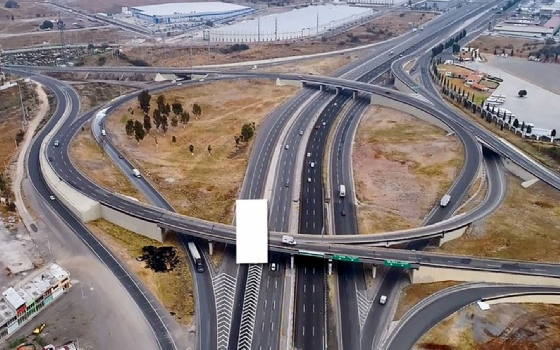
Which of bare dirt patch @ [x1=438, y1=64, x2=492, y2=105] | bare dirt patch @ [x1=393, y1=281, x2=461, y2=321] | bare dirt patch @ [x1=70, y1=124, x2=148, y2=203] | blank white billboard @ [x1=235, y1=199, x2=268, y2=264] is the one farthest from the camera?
bare dirt patch @ [x1=438, y1=64, x2=492, y2=105]

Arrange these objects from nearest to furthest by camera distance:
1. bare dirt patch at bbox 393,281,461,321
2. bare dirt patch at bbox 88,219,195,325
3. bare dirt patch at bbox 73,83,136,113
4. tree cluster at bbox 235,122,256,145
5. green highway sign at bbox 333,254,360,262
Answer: bare dirt patch at bbox 393,281,461,321, bare dirt patch at bbox 88,219,195,325, green highway sign at bbox 333,254,360,262, tree cluster at bbox 235,122,256,145, bare dirt patch at bbox 73,83,136,113

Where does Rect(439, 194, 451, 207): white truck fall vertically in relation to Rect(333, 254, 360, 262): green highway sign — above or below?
above

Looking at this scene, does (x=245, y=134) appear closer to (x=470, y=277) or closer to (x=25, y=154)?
(x=25, y=154)

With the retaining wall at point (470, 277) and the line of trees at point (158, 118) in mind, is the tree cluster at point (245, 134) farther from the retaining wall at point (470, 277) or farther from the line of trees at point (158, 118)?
the retaining wall at point (470, 277)

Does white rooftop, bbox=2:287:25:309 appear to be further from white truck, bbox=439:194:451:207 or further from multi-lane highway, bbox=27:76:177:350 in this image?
white truck, bbox=439:194:451:207

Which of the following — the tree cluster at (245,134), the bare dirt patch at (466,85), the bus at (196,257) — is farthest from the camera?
the bare dirt patch at (466,85)

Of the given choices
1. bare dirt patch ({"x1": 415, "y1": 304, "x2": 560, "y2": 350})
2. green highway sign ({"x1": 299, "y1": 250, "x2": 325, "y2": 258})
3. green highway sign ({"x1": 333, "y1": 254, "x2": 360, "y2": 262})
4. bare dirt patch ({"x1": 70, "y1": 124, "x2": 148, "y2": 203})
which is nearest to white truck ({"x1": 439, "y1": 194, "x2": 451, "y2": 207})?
bare dirt patch ({"x1": 415, "y1": 304, "x2": 560, "y2": 350})

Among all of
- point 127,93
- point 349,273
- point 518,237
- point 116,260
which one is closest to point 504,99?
point 518,237

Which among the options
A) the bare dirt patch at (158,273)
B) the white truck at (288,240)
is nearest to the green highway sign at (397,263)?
→ the white truck at (288,240)
